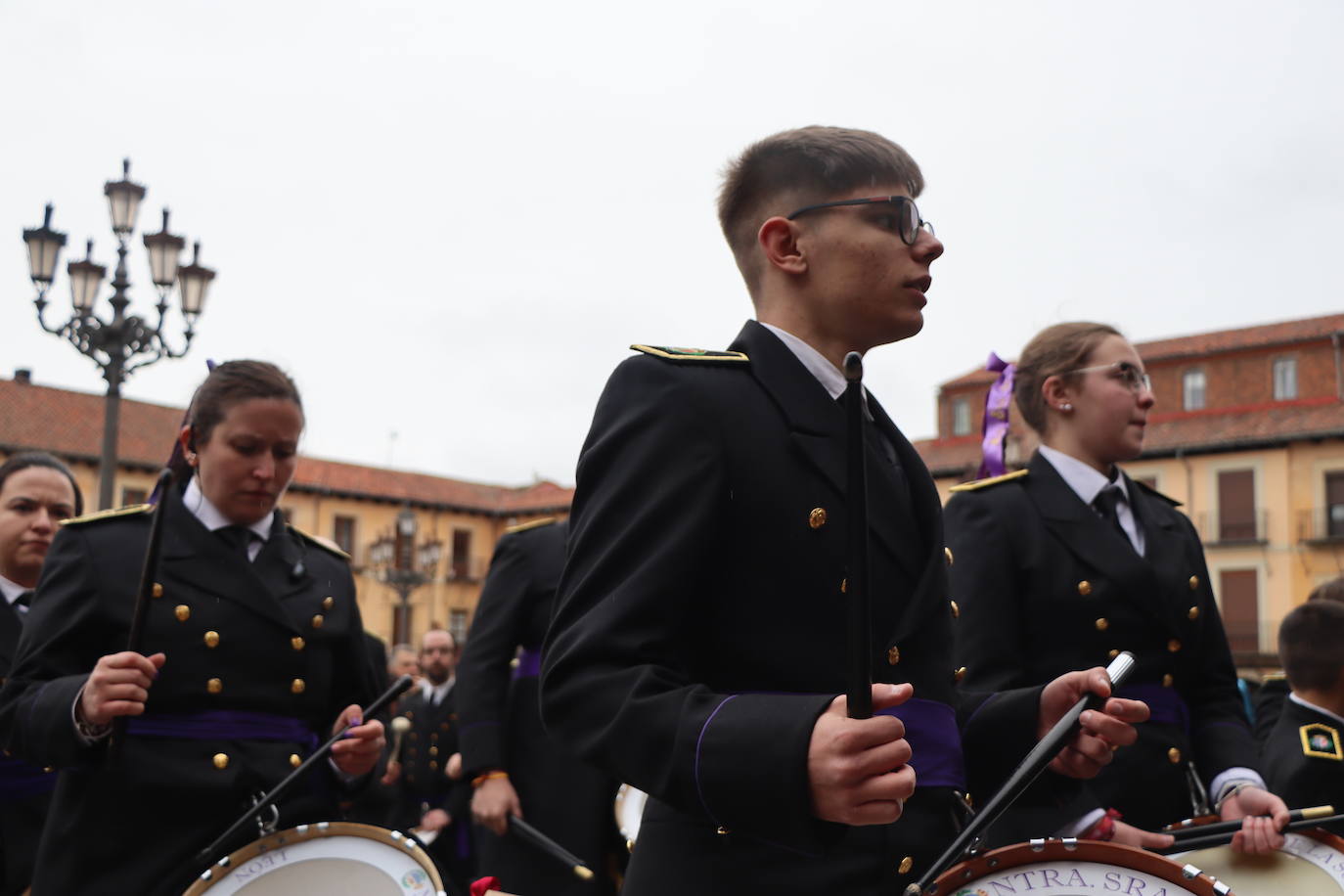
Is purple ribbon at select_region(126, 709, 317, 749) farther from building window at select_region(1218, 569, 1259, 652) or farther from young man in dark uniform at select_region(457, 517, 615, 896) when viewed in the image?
building window at select_region(1218, 569, 1259, 652)

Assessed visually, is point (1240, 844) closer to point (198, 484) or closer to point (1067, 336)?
point (1067, 336)

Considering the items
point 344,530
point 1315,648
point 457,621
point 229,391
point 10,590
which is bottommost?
point 457,621

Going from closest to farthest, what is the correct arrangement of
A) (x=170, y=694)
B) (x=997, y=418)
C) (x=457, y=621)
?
(x=170, y=694) → (x=997, y=418) → (x=457, y=621)

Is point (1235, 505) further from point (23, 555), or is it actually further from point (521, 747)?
point (23, 555)

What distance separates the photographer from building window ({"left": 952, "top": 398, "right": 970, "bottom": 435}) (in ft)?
171

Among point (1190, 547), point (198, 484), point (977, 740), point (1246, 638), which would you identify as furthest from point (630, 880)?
point (1246, 638)

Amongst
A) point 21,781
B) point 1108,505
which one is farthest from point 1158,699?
point 21,781

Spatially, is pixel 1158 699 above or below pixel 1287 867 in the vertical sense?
above

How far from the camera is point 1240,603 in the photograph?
4406 cm

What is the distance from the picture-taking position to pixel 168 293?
13.3 metres

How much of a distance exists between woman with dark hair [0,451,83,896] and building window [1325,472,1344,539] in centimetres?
4264

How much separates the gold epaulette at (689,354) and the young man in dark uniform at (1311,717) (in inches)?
122

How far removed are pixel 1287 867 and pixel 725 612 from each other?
1.88 metres

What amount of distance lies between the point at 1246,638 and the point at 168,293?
38.4m
